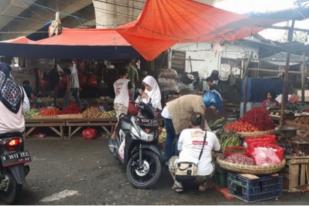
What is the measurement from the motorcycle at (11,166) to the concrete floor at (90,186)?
11.1 inches

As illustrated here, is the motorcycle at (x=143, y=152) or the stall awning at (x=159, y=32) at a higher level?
the stall awning at (x=159, y=32)

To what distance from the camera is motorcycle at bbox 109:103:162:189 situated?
703 cm

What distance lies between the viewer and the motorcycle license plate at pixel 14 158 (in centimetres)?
584

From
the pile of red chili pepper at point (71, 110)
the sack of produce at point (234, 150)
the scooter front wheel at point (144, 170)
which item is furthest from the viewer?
the pile of red chili pepper at point (71, 110)

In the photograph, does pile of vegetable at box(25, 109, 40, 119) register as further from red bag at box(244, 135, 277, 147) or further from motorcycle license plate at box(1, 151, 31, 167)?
red bag at box(244, 135, 277, 147)

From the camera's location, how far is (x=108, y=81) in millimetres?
16469

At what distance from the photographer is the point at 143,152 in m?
7.08

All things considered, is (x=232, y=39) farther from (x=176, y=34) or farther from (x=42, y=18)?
(x=42, y=18)

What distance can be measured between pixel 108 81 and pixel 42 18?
13003 mm

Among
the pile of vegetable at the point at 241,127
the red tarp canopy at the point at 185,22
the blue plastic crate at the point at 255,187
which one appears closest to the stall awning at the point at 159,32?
the red tarp canopy at the point at 185,22

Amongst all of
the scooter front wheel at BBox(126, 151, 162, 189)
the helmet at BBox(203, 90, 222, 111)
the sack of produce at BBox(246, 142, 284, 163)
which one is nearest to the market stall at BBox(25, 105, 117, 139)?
the helmet at BBox(203, 90, 222, 111)

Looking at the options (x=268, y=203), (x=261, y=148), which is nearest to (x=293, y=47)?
(x=261, y=148)

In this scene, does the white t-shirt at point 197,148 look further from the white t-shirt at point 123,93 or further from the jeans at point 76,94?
the jeans at point 76,94

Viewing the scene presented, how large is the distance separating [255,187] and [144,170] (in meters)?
1.81
